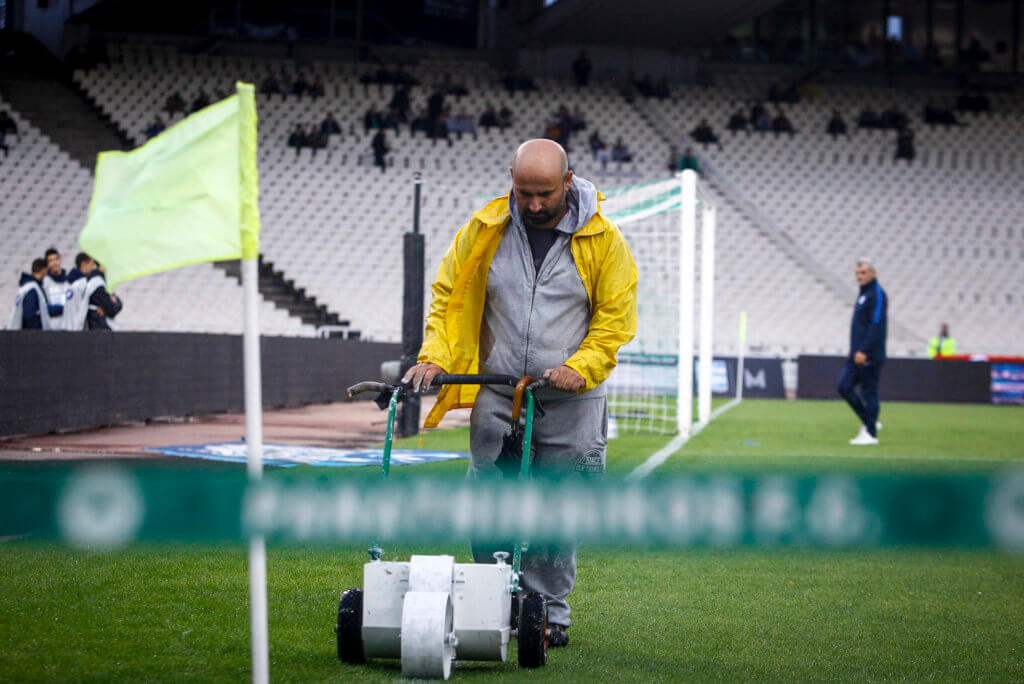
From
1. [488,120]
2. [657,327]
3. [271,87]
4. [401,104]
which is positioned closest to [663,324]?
A: [657,327]

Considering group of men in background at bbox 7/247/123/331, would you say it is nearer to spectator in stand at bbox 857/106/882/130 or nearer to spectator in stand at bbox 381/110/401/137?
spectator in stand at bbox 381/110/401/137

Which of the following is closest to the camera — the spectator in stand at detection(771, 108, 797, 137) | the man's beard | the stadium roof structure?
the man's beard

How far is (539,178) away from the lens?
4.36 m

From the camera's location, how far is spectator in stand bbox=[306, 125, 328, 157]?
31719 mm

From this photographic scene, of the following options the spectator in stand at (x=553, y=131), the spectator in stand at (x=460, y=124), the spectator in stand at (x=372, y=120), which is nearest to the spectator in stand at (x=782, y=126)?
the spectator in stand at (x=553, y=131)

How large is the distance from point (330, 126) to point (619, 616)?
28.3m

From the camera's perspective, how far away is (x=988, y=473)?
3184 mm

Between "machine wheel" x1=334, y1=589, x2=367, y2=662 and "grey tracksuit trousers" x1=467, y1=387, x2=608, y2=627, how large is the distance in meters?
0.63

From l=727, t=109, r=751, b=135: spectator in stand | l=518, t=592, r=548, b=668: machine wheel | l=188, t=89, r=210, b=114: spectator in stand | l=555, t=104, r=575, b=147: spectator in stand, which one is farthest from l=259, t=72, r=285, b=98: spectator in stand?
l=518, t=592, r=548, b=668: machine wheel

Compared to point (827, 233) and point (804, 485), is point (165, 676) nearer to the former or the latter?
point (804, 485)

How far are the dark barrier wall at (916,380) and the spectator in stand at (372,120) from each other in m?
13.2

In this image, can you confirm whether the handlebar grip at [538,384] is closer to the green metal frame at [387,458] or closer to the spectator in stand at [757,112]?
the green metal frame at [387,458]

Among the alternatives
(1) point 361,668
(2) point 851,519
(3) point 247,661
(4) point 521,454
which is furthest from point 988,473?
(3) point 247,661

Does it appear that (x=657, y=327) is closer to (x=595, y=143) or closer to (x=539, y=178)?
(x=539, y=178)
